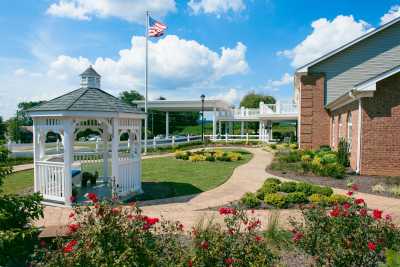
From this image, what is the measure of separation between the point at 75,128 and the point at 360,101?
11.4 meters

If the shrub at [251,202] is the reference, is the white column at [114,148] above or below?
above

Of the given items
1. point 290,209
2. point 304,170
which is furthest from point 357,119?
point 290,209

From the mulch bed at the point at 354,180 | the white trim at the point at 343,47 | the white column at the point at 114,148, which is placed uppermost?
the white trim at the point at 343,47

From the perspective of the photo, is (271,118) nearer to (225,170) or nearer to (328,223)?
(225,170)

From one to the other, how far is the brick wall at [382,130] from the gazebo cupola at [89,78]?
1085cm

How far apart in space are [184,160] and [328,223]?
54.5ft

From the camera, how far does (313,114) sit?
69.1 ft

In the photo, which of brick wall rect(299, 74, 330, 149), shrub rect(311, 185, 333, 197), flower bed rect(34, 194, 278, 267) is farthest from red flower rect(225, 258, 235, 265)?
brick wall rect(299, 74, 330, 149)

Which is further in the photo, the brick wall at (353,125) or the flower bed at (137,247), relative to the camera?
the brick wall at (353,125)

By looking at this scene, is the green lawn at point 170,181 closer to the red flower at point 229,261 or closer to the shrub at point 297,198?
the shrub at point 297,198

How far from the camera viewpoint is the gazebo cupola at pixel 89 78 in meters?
10.2

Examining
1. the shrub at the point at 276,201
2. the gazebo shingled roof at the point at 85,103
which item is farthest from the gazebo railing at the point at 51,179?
the shrub at the point at 276,201

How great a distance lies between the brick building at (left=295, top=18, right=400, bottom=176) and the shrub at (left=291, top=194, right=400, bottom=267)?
10059mm

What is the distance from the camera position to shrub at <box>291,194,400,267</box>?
3766 mm
